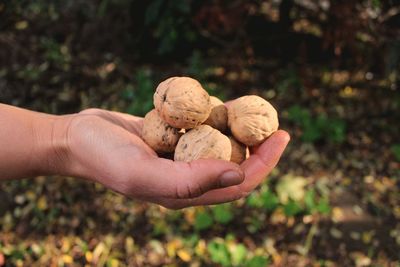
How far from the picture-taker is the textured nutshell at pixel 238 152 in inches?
70.3

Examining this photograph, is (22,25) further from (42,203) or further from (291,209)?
(291,209)

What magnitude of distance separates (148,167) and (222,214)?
1.15m

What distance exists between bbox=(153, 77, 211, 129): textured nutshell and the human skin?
144 millimetres

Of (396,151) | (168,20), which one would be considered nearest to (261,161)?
(168,20)

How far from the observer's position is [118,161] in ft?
5.18

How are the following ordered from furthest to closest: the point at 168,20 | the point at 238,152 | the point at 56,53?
the point at 56,53, the point at 168,20, the point at 238,152

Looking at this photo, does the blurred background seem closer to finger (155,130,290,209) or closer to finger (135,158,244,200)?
finger (155,130,290,209)

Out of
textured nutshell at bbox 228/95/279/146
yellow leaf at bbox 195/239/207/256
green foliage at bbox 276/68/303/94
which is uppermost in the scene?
textured nutshell at bbox 228/95/279/146

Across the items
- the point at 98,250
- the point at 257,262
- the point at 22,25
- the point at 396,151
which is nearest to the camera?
the point at 257,262

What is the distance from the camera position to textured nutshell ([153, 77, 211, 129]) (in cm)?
171

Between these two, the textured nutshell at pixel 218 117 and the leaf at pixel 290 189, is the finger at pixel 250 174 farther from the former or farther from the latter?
the leaf at pixel 290 189

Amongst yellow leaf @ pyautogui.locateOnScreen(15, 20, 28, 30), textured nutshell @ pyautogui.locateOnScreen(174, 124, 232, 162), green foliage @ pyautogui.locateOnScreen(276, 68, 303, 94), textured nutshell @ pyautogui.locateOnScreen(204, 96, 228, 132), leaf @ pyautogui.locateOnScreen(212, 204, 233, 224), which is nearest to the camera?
textured nutshell @ pyautogui.locateOnScreen(174, 124, 232, 162)

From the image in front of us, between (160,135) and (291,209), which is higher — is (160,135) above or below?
above

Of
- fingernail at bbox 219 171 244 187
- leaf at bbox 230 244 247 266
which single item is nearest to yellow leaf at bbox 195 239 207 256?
leaf at bbox 230 244 247 266
